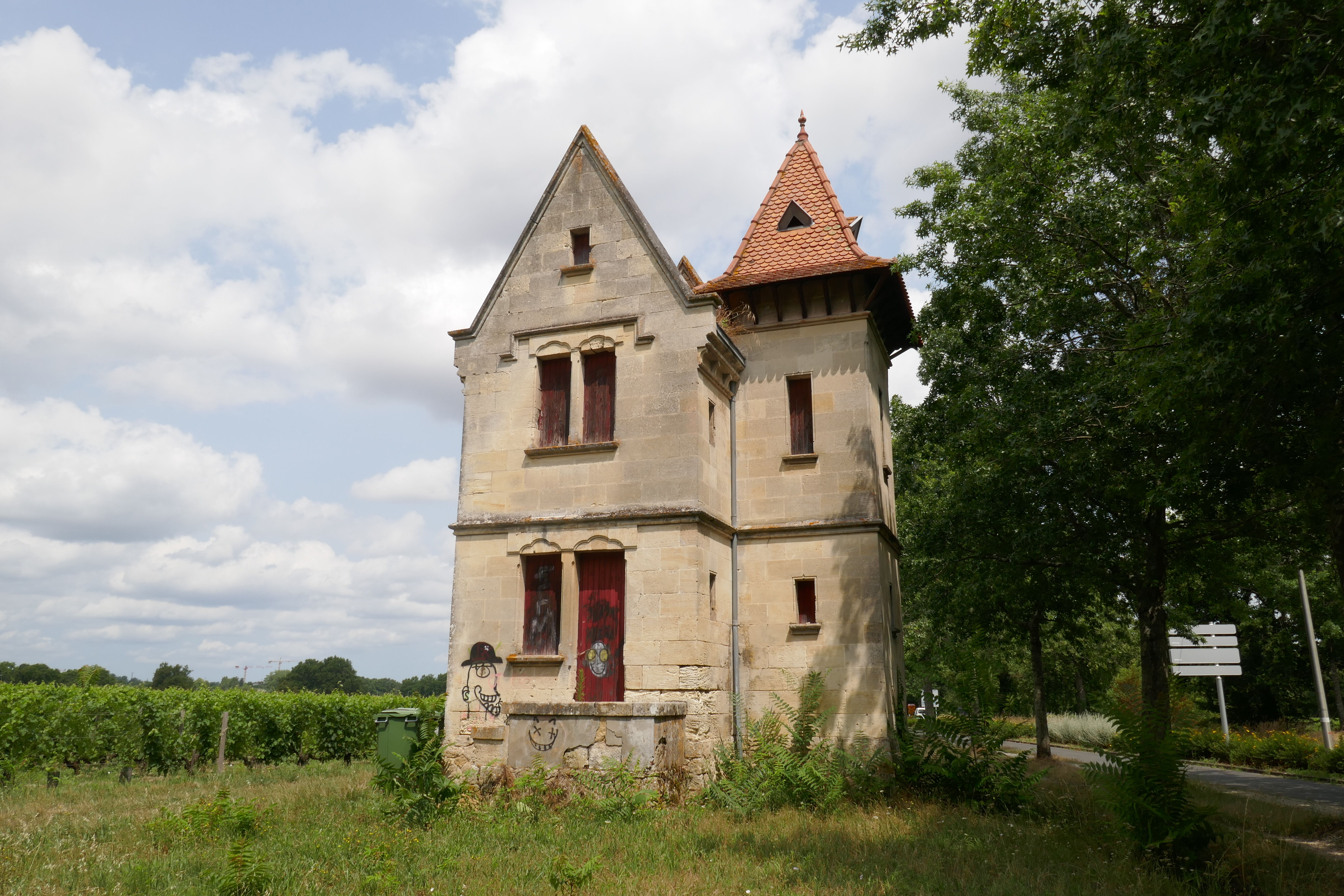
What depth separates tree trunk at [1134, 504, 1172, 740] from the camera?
614 inches

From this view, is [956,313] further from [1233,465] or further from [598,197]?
[598,197]

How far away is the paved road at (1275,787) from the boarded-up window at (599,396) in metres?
9.22

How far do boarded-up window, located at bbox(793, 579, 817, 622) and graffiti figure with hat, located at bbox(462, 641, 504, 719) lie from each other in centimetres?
526

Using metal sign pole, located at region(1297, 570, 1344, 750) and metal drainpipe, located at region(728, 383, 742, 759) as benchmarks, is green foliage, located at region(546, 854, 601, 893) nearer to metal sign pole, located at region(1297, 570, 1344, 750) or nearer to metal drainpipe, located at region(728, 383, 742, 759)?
metal drainpipe, located at region(728, 383, 742, 759)

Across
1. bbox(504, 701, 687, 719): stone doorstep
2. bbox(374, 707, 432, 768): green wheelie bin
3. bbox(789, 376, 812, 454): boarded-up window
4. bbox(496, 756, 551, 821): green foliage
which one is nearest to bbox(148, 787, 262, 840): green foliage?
bbox(374, 707, 432, 768): green wheelie bin

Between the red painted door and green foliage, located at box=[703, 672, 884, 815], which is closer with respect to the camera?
green foliage, located at box=[703, 672, 884, 815]

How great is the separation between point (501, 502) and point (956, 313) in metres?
9.53

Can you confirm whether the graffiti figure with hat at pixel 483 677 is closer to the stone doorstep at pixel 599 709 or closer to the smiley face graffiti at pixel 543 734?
the stone doorstep at pixel 599 709

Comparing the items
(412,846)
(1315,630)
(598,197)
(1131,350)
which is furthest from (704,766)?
(1315,630)

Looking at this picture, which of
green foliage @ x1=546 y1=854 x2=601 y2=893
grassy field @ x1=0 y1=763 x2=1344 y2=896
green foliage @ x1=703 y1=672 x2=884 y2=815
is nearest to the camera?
green foliage @ x1=546 y1=854 x2=601 y2=893

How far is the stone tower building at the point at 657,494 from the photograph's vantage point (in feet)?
45.1

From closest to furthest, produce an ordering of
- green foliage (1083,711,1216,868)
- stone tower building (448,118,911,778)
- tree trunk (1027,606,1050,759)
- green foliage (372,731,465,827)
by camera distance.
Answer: green foliage (1083,711,1216,868) < green foliage (372,731,465,827) < stone tower building (448,118,911,778) < tree trunk (1027,606,1050,759)

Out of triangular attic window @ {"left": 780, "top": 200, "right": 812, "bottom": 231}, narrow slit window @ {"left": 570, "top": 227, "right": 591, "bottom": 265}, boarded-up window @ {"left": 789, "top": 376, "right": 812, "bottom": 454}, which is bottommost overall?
boarded-up window @ {"left": 789, "top": 376, "right": 812, "bottom": 454}

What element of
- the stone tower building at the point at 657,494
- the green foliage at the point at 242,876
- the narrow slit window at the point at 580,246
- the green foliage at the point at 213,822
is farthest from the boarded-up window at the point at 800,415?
the green foliage at the point at 242,876
